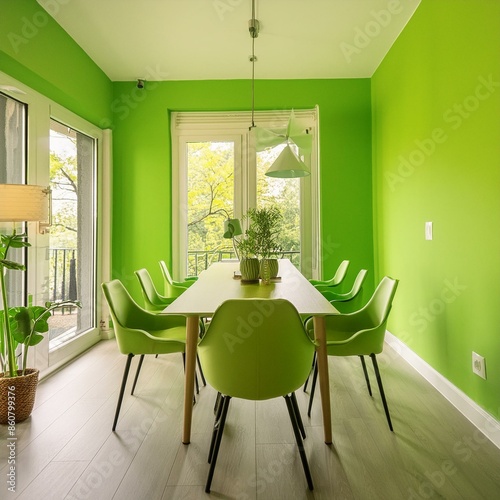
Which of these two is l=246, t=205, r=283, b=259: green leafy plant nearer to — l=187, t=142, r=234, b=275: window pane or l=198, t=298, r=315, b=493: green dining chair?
l=198, t=298, r=315, b=493: green dining chair

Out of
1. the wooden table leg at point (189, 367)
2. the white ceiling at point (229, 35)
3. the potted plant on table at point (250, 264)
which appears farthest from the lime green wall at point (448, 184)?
the wooden table leg at point (189, 367)

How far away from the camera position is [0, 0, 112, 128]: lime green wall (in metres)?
2.56

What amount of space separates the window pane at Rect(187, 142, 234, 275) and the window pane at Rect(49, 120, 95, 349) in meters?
1.13

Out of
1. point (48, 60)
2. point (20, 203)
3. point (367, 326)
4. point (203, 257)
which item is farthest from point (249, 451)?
point (48, 60)

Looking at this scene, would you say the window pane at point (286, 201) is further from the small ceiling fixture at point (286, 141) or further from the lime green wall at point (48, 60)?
the lime green wall at point (48, 60)

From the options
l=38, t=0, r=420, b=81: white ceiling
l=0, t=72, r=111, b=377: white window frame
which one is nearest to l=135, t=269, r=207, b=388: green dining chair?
l=0, t=72, r=111, b=377: white window frame

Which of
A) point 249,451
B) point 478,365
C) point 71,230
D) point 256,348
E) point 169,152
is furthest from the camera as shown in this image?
point 169,152

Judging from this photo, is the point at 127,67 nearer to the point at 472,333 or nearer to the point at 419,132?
the point at 419,132

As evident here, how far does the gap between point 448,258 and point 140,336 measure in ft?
6.97

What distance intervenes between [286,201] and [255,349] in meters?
3.15

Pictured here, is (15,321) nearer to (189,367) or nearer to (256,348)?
(189,367)

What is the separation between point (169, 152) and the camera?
4371 millimetres

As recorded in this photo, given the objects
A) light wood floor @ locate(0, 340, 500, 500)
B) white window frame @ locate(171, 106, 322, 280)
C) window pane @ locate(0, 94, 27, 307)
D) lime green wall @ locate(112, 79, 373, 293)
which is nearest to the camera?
light wood floor @ locate(0, 340, 500, 500)


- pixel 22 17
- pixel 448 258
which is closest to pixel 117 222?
pixel 22 17
